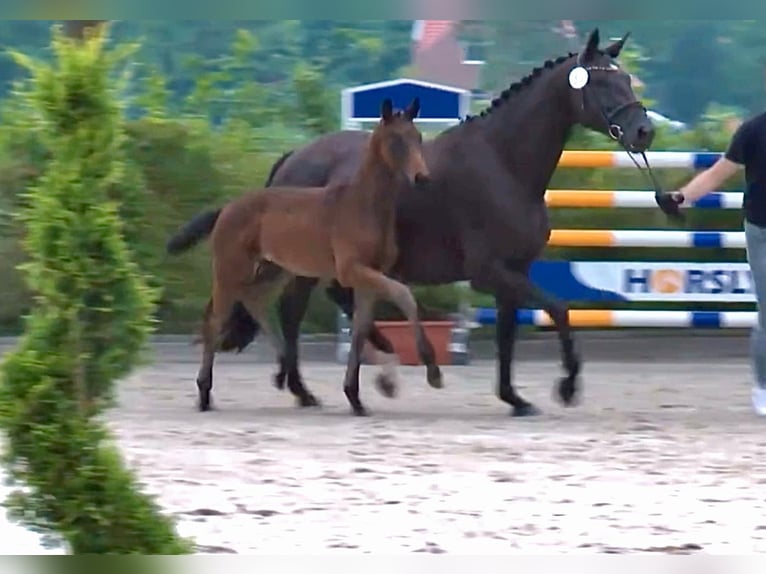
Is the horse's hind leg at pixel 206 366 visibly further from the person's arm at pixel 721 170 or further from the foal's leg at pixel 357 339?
the person's arm at pixel 721 170

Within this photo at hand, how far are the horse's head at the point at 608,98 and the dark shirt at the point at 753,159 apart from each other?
439mm

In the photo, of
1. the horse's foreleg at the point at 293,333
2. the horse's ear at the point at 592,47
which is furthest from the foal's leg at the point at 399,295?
the horse's ear at the point at 592,47

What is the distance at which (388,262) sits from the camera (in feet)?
27.8

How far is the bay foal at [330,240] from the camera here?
26.9 ft

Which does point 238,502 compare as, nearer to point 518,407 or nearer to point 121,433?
point 121,433

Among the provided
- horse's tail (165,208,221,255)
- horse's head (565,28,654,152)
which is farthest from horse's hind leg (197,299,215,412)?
horse's head (565,28,654,152)

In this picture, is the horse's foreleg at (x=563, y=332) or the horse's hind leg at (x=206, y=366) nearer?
the horse's foreleg at (x=563, y=332)

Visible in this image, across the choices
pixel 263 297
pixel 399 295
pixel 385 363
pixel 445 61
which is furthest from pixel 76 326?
pixel 445 61

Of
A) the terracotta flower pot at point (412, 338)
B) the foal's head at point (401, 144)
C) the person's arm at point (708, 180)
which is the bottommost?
the terracotta flower pot at point (412, 338)

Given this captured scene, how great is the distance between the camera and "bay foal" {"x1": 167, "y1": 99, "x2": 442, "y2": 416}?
322 inches

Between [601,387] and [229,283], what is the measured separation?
2.36 metres

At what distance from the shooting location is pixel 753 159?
828cm

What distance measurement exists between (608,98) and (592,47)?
0.84 ft

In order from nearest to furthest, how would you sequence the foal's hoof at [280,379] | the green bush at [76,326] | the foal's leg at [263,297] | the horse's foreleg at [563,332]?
the green bush at [76,326] < the horse's foreleg at [563,332] < the foal's leg at [263,297] < the foal's hoof at [280,379]
